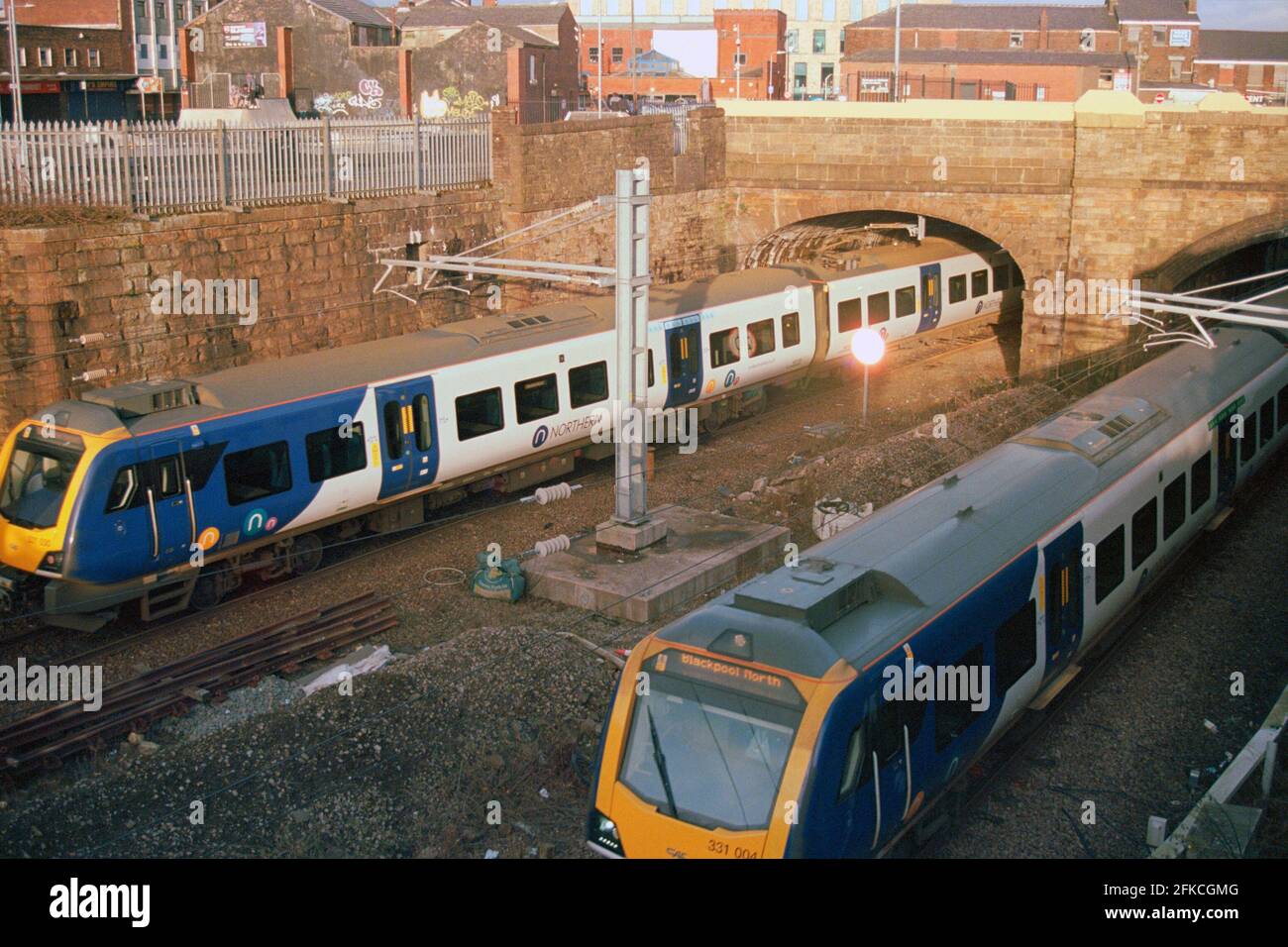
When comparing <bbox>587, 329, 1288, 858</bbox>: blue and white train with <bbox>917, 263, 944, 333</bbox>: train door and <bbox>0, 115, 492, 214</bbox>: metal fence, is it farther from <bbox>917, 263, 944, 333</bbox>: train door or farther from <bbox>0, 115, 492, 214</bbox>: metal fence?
<bbox>917, 263, 944, 333</bbox>: train door

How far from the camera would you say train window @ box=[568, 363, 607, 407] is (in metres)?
18.4

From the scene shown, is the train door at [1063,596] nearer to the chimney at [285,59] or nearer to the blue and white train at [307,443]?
the blue and white train at [307,443]

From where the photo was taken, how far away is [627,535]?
15.4m

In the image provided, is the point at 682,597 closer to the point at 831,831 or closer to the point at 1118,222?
the point at 831,831

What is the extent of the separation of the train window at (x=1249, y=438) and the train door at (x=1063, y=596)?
19.8 ft

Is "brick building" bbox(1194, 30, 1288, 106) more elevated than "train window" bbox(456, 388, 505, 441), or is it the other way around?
"brick building" bbox(1194, 30, 1288, 106)

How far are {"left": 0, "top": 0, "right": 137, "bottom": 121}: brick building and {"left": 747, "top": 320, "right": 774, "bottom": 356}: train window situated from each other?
3515cm

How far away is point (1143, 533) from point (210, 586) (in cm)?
989

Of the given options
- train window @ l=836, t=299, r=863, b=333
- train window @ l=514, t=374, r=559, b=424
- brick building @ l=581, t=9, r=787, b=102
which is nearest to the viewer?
train window @ l=514, t=374, r=559, b=424

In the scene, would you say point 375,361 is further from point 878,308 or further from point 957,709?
point 878,308

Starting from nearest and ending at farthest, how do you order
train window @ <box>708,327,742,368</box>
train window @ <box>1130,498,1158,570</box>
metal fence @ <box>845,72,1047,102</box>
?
train window @ <box>1130,498,1158,570</box>
train window @ <box>708,327,742,368</box>
metal fence @ <box>845,72,1047,102</box>

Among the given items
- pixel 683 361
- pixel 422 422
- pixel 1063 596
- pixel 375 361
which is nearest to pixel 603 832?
pixel 1063 596

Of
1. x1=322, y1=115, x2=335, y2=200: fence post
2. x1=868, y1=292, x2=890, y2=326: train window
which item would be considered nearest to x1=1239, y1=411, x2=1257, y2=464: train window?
x1=868, y1=292, x2=890, y2=326: train window

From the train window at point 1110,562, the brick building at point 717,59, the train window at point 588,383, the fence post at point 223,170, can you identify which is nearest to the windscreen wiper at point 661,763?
the train window at point 1110,562
